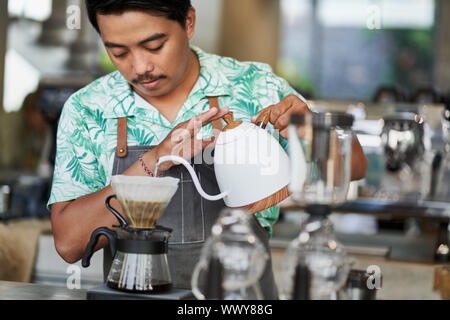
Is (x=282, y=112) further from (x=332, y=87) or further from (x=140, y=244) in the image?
(x=332, y=87)

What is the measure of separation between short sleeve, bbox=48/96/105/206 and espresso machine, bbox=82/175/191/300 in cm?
38

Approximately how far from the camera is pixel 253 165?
1.41 m

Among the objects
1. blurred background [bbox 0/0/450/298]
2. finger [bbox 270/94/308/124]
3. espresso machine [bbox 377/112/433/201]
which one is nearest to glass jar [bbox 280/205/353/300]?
finger [bbox 270/94/308/124]

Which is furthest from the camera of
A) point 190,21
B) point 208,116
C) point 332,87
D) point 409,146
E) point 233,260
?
point 332,87

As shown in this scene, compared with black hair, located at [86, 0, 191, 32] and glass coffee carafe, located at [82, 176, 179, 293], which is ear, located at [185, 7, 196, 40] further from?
glass coffee carafe, located at [82, 176, 179, 293]

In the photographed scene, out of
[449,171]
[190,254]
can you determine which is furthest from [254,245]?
[449,171]

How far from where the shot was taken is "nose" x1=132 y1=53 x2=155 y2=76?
63.3 inches

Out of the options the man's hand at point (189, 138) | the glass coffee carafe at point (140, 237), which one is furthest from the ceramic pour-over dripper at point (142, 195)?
the man's hand at point (189, 138)

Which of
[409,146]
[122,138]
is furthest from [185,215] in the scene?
[409,146]

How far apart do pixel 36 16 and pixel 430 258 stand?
194 inches

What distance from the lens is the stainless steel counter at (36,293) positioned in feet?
4.86

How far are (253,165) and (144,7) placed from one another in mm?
449

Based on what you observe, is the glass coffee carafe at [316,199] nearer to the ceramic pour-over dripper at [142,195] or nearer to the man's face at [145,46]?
the ceramic pour-over dripper at [142,195]

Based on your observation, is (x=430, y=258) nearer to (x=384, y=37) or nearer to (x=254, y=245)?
(x=254, y=245)
